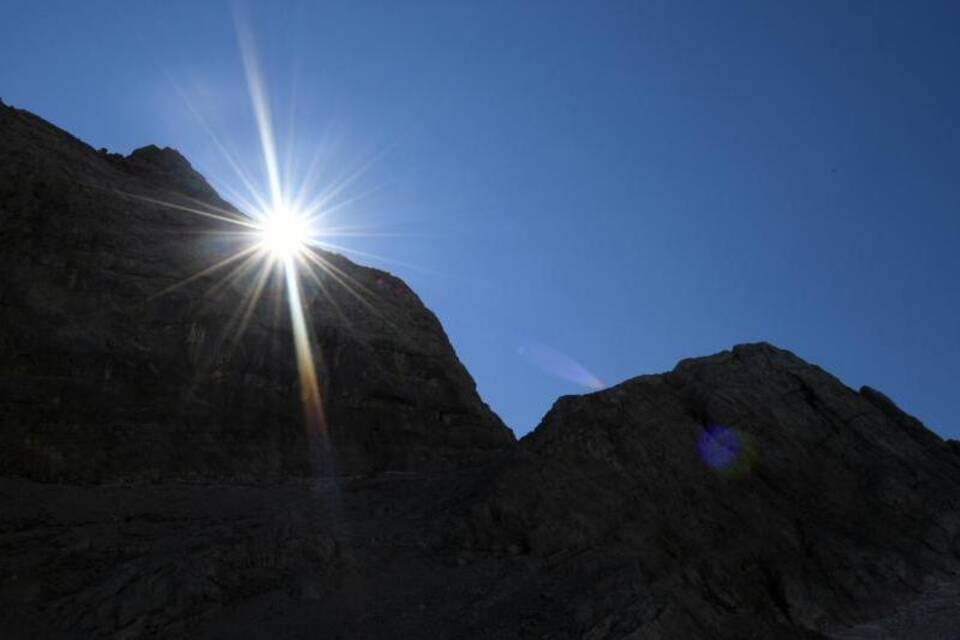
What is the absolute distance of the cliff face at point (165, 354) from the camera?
31.2 meters

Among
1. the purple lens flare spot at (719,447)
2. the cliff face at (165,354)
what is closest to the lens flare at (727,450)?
the purple lens flare spot at (719,447)

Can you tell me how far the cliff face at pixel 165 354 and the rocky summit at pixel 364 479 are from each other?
112 millimetres

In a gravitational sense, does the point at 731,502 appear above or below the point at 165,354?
below

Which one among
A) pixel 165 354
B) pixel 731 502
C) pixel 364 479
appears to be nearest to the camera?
pixel 731 502

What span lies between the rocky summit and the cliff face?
11 centimetres

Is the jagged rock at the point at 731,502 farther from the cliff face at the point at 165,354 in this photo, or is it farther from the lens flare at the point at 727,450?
the cliff face at the point at 165,354

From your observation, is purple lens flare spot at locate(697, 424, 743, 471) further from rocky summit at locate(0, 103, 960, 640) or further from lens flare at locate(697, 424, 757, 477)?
rocky summit at locate(0, 103, 960, 640)

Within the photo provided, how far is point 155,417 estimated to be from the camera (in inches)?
1291

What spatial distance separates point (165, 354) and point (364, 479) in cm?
1032

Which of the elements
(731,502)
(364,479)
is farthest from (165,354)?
(731,502)

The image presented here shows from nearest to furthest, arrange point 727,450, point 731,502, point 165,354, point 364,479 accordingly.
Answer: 1. point 731,502
2. point 727,450
3. point 364,479
4. point 165,354

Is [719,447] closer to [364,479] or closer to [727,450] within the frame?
[727,450]

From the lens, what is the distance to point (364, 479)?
34.6 metres

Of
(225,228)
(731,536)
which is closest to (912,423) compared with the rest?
(731,536)
